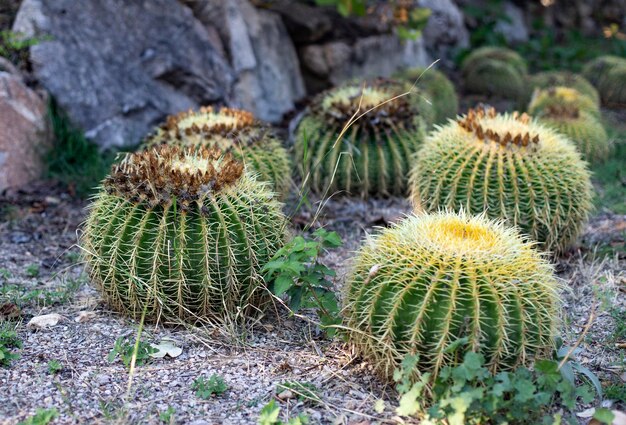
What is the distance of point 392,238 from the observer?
288 cm

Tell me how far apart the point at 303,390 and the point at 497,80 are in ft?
23.4

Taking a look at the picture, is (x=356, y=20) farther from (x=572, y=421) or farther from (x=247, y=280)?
(x=572, y=421)

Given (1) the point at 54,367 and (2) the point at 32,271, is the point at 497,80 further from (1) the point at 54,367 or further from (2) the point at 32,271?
(1) the point at 54,367

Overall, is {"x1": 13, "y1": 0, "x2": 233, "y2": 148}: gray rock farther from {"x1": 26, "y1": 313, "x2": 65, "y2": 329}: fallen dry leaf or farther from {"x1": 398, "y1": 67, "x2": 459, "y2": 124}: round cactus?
{"x1": 26, "y1": 313, "x2": 65, "y2": 329}: fallen dry leaf

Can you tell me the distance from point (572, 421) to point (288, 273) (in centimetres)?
118

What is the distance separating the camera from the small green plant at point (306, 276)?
301cm

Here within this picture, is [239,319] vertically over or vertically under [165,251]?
under

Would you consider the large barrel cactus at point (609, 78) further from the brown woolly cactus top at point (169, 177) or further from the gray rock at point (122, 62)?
the brown woolly cactus top at point (169, 177)

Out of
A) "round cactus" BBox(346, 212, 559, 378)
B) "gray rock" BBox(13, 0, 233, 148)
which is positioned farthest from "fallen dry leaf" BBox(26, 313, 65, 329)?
"gray rock" BBox(13, 0, 233, 148)

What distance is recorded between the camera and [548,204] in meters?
4.00

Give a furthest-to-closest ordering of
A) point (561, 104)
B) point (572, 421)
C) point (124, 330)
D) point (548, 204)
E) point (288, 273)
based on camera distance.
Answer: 1. point (561, 104)
2. point (548, 204)
3. point (124, 330)
4. point (288, 273)
5. point (572, 421)

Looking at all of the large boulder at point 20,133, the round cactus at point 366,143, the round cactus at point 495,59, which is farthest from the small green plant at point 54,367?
the round cactus at point 495,59

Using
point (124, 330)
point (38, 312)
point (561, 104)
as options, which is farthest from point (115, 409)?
point (561, 104)

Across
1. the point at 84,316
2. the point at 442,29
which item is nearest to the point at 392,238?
the point at 84,316
